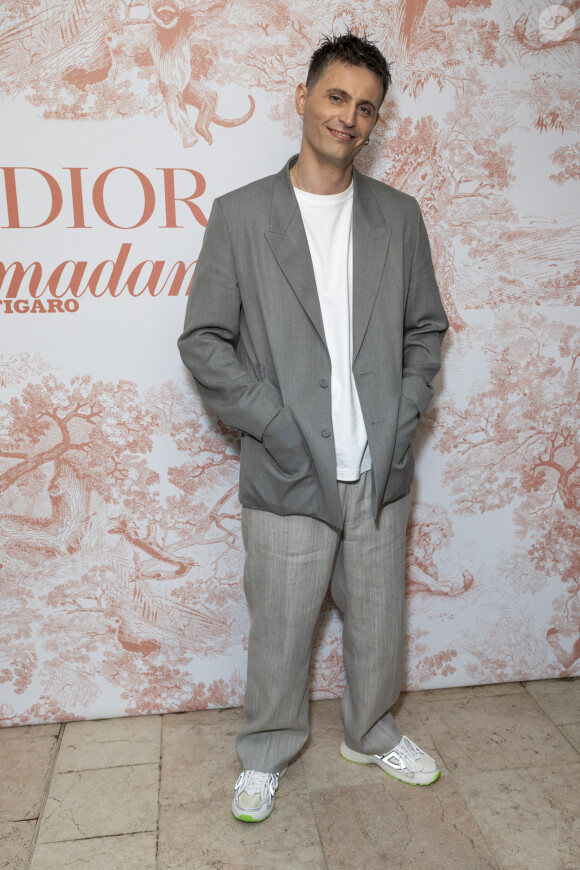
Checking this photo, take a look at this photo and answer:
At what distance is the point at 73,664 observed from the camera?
7.47 feet

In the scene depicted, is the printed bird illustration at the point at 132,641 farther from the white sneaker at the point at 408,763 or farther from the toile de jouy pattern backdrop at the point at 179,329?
the white sneaker at the point at 408,763

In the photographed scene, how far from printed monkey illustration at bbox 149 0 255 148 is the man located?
25cm

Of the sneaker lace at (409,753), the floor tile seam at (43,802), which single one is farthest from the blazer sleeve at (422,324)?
the floor tile seam at (43,802)

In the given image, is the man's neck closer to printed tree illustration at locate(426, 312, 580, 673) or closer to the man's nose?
the man's nose

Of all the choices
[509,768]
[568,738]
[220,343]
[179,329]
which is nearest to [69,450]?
[179,329]

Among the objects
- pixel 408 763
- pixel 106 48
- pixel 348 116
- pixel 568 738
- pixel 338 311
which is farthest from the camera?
pixel 568 738

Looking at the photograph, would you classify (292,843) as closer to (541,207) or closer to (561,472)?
(561,472)

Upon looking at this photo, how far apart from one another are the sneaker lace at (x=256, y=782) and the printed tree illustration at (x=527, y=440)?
915mm

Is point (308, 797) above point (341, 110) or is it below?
below

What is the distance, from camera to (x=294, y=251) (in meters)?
A: 1.78

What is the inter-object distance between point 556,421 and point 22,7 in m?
1.75

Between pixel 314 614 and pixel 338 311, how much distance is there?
733 millimetres

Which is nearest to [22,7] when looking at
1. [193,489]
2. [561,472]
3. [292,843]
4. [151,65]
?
[151,65]

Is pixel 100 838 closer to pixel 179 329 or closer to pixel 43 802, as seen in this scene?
pixel 43 802
